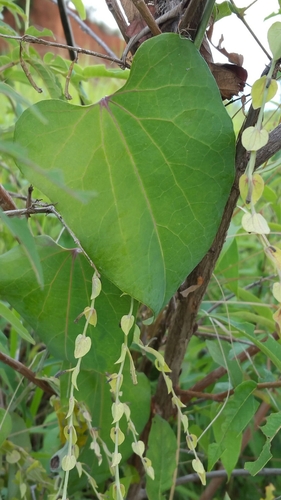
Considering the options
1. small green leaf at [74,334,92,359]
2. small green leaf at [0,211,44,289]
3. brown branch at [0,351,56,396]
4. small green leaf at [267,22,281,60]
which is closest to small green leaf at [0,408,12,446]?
brown branch at [0,351,56,396]

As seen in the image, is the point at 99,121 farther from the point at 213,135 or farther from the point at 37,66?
the point at 37,66

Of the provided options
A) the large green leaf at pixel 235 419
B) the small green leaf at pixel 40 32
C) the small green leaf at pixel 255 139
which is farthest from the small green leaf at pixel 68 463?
the small green leaf at pixel 40 32

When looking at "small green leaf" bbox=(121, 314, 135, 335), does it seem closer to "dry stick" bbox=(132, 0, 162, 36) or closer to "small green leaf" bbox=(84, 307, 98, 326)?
"small green leaf" bbox=(84, 307, 98, 326)

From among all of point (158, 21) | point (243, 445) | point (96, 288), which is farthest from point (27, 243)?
point (243, 445)

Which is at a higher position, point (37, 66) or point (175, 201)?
point (37, 66)

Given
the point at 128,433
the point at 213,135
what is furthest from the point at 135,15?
the point at 128,433
